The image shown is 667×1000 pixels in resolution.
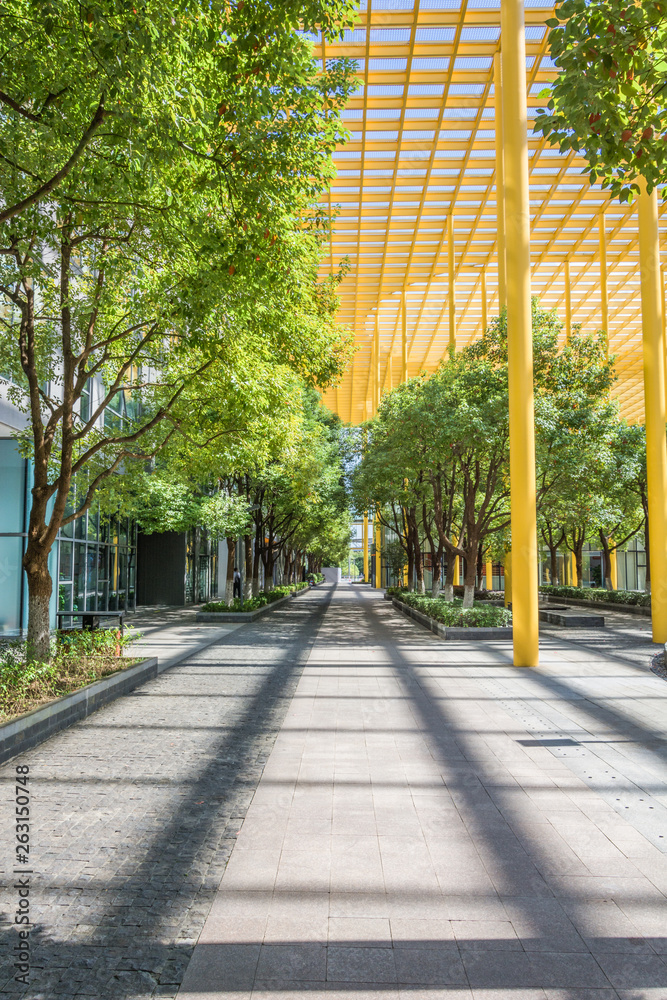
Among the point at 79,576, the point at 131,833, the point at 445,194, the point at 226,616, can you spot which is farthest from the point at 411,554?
the point at 131,833

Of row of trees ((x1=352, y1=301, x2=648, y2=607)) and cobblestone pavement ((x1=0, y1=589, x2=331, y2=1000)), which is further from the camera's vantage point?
row of trees ((x1=352, y1=301, x2=648, y2=607))

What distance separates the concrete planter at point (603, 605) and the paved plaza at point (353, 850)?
57.7 feet

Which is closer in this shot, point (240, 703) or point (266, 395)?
point (240, 703)

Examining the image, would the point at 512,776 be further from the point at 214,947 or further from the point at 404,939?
the point at 214,947

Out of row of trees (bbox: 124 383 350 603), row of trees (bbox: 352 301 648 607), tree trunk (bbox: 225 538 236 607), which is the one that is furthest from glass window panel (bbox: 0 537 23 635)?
row of trees (bbox: 352 301 648 607)

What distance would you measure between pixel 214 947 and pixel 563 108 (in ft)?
17.3

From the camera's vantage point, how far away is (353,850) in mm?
4547

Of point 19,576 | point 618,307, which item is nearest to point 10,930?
point 19,576

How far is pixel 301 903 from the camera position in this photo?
382 cm

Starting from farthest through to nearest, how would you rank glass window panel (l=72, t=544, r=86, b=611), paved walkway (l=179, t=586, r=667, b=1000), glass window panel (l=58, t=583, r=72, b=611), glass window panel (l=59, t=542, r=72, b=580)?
glass window panel (l=72, t=544, r=86, b=611) → glass window panel (l=59, t=542, r=72, b=580) → glass window panel (l=58, t=583, r=72, b=611) → paved walkway (l=179, t=586, r=667, b=1000)

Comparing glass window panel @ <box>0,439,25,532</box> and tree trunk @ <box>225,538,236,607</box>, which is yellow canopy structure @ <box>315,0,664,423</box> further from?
glass window panel @ <box>0,439,25,532</box>

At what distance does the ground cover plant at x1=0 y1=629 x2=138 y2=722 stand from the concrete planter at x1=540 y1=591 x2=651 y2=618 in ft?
64.8

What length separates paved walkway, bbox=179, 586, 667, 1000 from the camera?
3182mm

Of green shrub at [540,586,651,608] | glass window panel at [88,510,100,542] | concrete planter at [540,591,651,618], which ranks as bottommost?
concrete planter at [540,591,651,618]
